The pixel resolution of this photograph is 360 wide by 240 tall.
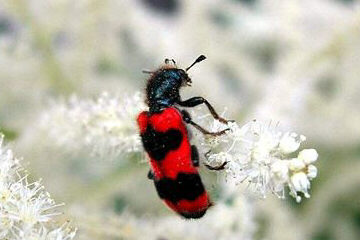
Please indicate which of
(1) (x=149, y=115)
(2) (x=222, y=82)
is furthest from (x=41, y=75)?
(1) (x=149, y=115)

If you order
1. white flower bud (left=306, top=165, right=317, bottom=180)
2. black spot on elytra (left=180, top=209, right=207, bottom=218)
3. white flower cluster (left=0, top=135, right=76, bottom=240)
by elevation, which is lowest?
black spot on elytra (left=180, top=209, right=207, bottom=218)

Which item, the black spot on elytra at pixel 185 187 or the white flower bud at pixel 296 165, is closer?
the white flower bud at pixel 296 165

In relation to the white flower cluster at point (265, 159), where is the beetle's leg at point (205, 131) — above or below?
below

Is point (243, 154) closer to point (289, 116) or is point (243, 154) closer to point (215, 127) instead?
point (215, 127)

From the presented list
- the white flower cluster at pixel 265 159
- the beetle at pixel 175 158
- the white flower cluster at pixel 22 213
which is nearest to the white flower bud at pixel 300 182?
the white flower cluster at pixel 265 159

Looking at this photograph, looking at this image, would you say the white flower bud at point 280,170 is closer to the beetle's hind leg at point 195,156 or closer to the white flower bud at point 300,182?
the white flower bud at point 300,182

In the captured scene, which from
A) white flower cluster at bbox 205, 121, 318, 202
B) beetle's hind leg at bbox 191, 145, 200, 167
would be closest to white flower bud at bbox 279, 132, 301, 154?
white flower cluster at bbox 205, 121, 318, 202

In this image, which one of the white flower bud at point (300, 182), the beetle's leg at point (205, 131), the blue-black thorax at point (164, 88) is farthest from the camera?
the blue-black thorax at point (164, 88)

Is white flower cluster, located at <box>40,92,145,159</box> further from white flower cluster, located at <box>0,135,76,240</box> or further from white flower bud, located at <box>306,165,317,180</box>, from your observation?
white flower bud, located at <box>306,165,317,180</box>
